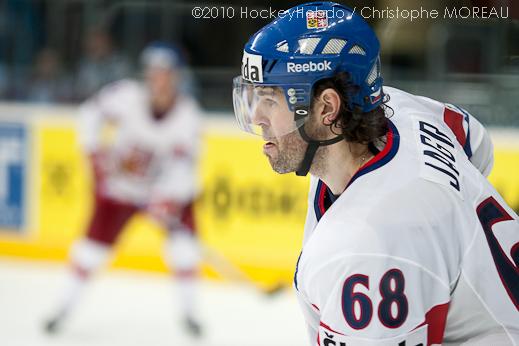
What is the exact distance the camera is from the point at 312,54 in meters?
1.23

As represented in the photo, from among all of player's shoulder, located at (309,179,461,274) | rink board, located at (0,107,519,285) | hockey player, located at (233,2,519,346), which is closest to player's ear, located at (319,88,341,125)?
hockey player, located at (233,2,519,346)

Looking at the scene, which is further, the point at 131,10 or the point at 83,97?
the point at 83,97

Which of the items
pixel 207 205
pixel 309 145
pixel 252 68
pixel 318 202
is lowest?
pixel 207 205

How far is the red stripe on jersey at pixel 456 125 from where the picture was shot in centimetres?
149

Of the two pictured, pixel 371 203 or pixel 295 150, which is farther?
pixel 295 150

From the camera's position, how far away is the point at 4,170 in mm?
4797

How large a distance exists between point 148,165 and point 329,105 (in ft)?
10.3

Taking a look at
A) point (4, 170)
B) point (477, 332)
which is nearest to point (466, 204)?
point (477, 332)

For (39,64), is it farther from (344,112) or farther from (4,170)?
(344,112)

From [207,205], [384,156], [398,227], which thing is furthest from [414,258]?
[207,205]

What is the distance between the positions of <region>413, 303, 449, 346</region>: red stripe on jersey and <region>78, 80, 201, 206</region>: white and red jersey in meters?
3.19

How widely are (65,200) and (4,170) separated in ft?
1.30

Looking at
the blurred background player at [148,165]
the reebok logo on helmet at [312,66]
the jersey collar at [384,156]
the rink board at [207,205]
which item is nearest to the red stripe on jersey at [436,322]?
the jersey collar at [384,156]

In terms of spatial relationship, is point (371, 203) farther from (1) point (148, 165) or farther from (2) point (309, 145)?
(1) point (148, 165)
